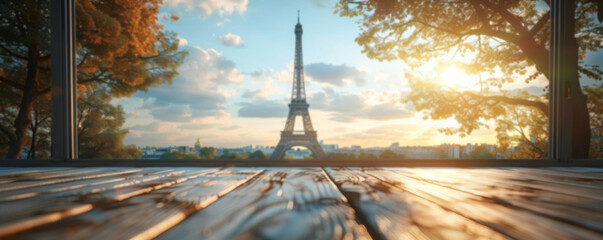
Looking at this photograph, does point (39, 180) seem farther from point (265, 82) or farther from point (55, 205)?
point (265, 82)

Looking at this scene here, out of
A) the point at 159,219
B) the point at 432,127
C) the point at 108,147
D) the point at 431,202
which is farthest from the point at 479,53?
the point at 108,147

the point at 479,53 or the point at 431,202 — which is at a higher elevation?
the point at 479,53

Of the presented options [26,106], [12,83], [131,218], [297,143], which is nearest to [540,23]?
[131,218]

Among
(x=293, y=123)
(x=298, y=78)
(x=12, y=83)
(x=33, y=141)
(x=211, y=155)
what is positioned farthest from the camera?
(x=298, y=78)

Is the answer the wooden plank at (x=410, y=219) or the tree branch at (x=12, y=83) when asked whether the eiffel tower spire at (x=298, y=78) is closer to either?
the tree branch at (x=12, y=83)

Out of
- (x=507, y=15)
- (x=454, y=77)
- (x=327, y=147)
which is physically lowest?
(x=327, y=147)

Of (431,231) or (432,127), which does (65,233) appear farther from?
(432,127)
